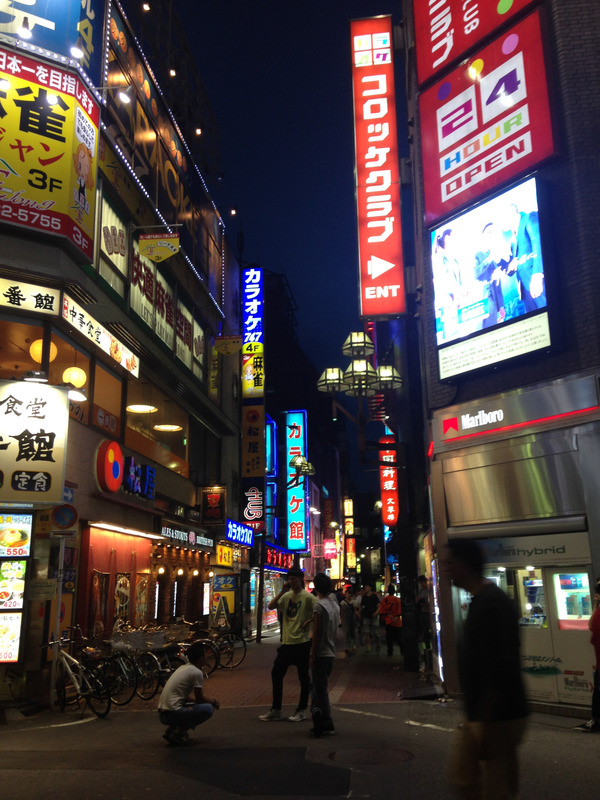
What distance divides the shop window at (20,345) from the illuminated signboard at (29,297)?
0.41 meters

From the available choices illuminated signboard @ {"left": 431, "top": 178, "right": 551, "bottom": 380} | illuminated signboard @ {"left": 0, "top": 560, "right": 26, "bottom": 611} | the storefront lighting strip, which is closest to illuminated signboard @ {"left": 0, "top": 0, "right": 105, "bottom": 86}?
illuminated signboard @ {"left": 431, "top": 178, "right": 551, "bottom": 380}

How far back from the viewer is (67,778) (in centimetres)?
676

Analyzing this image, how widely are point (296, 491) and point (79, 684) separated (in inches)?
1361

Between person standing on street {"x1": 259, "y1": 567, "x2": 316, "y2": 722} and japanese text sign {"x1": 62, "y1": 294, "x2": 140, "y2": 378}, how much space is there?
701 centimetres

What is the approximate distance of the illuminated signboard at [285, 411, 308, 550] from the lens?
145 ft

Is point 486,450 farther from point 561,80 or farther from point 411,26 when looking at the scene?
point 411,26

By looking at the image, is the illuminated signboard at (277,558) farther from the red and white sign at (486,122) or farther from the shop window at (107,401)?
the red and white sign at (486,122)

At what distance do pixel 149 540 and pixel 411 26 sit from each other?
1473 centimetres

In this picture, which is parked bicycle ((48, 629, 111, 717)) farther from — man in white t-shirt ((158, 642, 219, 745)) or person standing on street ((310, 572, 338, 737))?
person standing on street ((310, 572, 338, 737))

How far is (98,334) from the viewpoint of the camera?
49.2ft

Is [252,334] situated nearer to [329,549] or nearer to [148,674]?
[148,674]

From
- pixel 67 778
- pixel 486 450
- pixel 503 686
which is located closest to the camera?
pixel 503 686

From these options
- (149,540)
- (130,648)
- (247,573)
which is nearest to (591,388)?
(130,648)

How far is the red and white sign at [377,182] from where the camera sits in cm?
1592
